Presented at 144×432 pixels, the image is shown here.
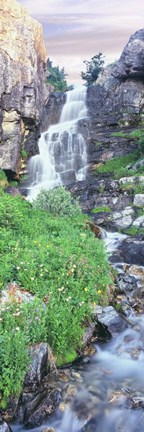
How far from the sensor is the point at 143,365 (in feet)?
28.3

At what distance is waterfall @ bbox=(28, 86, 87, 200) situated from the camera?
98.5ft

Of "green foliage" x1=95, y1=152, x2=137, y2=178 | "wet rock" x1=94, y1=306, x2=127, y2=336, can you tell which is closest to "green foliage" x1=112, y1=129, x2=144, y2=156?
"green foliage" x1=95, y1=152, x2=137, y2=178

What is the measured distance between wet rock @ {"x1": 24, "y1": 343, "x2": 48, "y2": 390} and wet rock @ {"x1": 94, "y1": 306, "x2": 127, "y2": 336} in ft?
7.72

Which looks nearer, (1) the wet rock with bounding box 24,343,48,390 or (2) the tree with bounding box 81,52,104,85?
(1) the wet rock with bounding box 24,343,48,390

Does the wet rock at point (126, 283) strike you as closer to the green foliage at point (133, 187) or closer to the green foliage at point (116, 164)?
the green foliage at point (133, 187)

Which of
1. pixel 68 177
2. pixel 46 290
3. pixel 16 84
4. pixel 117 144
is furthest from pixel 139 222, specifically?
pixel 16 84

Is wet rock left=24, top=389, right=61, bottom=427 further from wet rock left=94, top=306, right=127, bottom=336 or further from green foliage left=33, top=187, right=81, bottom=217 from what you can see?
green foliage left=33, top=187, right=81, bottom=217

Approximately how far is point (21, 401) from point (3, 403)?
0.36 m

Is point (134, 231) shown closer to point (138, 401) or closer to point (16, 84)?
point (138, 401)

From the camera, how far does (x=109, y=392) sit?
25.0ft

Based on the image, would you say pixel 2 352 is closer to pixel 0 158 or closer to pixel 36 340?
pixel 36 340

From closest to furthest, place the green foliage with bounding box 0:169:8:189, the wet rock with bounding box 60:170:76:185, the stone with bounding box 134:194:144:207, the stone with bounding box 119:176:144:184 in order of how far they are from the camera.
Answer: the stone with bounding box 134:194:144:207 < the stone with bounding box 119:176:144:184 < the green foliage with bounding box 0:169:8:189 < the wet rock with bounding box 60:170:76:185

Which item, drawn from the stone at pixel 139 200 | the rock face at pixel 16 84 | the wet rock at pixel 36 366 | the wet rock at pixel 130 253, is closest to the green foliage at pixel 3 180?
the rock face at pixel 16 84

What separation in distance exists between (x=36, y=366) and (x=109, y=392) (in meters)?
→ 1.43
